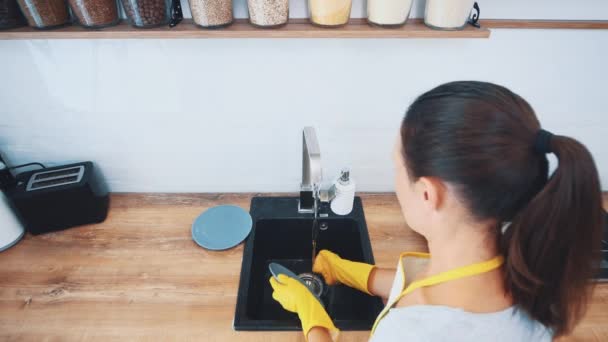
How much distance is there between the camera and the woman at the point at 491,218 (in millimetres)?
539

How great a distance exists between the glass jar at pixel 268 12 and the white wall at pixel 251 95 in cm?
16

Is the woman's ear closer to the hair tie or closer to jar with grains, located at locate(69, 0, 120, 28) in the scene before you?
the hair tie

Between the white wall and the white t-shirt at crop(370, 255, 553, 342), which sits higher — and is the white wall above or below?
above

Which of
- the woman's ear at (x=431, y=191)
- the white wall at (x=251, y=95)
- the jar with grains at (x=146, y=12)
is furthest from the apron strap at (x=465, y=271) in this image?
the jar with grains at (x=146, y=12)

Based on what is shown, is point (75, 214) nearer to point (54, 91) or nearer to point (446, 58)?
point (54, 91)

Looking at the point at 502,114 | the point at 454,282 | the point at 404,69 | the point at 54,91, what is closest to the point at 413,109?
the point at 502,114

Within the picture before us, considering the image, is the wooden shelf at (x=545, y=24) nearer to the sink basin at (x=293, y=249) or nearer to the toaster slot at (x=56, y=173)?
the sink basin at (x=293, y=249)

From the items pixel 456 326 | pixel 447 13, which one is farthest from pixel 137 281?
pixel 447 13

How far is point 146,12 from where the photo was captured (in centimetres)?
82

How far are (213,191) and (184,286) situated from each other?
42 cm

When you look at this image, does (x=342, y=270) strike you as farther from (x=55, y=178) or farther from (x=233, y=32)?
(x=55, y=178)

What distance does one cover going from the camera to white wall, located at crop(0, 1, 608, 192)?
101cm

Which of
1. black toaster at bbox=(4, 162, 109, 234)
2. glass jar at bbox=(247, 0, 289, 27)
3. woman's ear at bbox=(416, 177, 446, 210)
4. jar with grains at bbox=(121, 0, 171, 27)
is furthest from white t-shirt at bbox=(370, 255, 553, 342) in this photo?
black toaster at bbox=(4, 162, 109, 234)

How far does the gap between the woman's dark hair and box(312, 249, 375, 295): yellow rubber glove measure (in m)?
0.42
